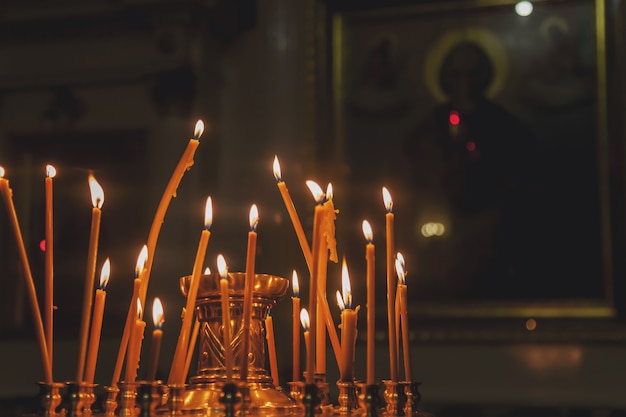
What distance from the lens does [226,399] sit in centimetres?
118

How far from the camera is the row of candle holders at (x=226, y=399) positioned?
1223 mm

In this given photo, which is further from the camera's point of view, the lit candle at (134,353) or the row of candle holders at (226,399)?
the lit candle at (134,353)

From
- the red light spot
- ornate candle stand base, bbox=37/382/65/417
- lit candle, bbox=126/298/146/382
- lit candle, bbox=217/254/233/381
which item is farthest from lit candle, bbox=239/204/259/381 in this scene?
the red light spot

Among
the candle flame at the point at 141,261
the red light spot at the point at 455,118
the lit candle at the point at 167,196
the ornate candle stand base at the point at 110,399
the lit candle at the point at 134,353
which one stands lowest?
the ornate candle stand base at the point at 110,399

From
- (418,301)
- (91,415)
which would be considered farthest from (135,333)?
(418,301)

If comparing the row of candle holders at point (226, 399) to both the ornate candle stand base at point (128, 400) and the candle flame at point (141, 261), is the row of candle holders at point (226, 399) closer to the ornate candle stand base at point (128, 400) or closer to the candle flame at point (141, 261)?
the ornate candle stand base at point (128, 400)

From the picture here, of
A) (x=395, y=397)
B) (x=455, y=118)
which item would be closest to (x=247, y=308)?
(x=395, y=397)

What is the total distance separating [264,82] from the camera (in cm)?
357

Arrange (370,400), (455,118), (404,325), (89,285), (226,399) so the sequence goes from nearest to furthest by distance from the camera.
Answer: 1. (226,399)
2. (370,400)
3. (89,285)
4. (404,325)
5. (455,118)

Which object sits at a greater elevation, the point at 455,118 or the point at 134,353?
the point at 455,118

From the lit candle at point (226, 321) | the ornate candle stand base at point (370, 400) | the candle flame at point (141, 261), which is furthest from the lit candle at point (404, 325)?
the candle flame at point (141, 261)

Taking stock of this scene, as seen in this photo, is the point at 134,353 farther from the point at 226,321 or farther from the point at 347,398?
the point at 347,398

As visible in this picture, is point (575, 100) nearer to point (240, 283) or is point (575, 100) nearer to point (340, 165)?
point (340, 165)

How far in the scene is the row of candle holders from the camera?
122 cm
